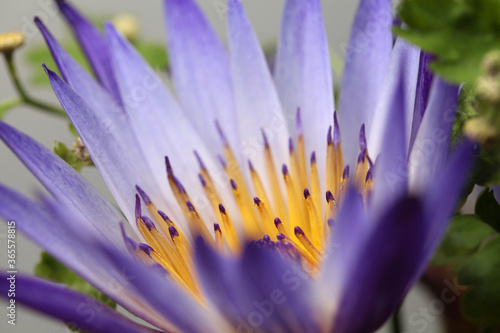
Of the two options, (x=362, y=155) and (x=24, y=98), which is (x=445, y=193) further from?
(x=24, y=98)

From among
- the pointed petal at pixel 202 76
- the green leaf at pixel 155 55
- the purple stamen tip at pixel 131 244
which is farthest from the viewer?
the green leaf at pixel 155 55

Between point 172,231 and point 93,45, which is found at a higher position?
point 93,45

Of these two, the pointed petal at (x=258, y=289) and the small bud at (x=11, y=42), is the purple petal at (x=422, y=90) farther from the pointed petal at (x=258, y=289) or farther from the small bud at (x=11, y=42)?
the small bud at (x=11, y=42)

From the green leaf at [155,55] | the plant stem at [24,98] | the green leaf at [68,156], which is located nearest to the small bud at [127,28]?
the green leaf at [155,55]

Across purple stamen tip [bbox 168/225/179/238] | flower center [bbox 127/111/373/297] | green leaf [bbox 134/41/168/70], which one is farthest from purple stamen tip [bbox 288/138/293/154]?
green leaf [bbox 134/41/168/70]

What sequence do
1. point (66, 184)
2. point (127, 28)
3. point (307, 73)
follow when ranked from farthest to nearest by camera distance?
point (127, 28) < point (307, 73) < point (66, 184)

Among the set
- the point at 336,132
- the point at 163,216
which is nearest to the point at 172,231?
the point at 163,216

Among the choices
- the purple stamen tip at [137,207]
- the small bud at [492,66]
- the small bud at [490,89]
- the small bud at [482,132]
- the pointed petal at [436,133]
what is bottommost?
the purple stamen tip at [137,207]
